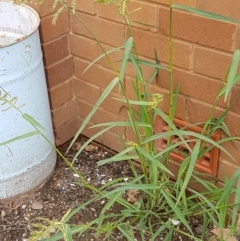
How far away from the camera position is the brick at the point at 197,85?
171cm

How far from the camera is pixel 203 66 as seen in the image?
170 centimetres

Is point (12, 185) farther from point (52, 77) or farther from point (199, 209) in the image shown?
point (199, 209)

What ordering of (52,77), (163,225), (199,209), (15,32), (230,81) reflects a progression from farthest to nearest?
1. (52,77)
2. (15,32)
3. (199,209)
4. (163,225)
5. (230,81)

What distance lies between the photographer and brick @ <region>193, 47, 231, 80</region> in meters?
1.63

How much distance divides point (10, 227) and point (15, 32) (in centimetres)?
83

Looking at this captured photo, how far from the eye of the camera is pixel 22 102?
1823 mm

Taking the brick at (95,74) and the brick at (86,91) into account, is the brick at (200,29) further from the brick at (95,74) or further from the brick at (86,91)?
the brick at (86,91)

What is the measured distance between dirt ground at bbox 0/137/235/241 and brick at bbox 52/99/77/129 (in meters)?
0.16

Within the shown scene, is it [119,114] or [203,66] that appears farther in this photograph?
[119,114]

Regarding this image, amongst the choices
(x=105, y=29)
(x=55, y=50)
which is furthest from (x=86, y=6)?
(x=55, y=50)

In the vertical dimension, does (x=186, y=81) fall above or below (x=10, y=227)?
above

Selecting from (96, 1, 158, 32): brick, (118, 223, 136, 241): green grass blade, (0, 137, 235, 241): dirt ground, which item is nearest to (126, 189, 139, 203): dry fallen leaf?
(0, 137, 235, 241): dirt ground

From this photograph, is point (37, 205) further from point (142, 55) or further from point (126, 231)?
point (142, 55)

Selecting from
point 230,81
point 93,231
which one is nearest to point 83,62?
point 93,231
